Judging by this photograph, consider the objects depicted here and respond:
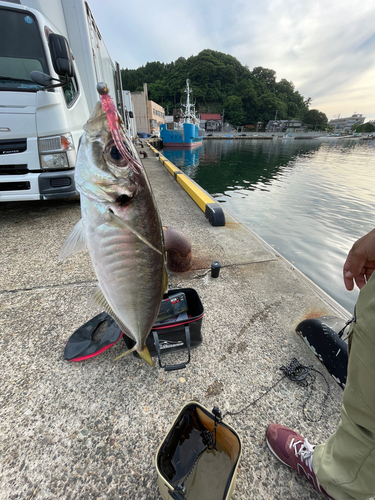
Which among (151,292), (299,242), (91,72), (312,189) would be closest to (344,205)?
(312,189)

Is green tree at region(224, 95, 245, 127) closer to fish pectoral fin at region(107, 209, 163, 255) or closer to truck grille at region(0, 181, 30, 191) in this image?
truck grille at region(0, 181, 30, 191)

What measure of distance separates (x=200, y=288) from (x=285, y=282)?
3.91ft

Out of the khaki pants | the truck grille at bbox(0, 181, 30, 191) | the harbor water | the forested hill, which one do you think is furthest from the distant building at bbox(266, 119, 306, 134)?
the khaki pants

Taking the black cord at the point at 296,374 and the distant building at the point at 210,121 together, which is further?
the distant building at the point at 210,121

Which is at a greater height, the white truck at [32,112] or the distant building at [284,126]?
the distant building at [284,126]

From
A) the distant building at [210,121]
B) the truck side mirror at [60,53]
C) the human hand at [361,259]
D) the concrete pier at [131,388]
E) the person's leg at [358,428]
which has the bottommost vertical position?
the concrete pier at [131,388]

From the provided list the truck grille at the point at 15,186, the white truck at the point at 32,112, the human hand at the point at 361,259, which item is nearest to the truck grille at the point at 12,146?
the white truck at the point at 32,112

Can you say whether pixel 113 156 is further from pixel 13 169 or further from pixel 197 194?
pixel 197 194

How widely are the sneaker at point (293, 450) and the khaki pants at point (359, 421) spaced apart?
0.19 meters

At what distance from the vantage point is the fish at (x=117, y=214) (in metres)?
1.03

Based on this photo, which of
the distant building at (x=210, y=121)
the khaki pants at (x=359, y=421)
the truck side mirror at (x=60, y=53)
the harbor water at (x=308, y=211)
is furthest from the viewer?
the distant building at (x=210, y=121)

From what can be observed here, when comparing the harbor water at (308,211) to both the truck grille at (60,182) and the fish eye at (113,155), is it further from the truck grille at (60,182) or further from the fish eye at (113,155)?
the truck grille at (60,182)

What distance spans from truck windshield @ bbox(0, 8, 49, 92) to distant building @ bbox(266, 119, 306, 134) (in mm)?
98024

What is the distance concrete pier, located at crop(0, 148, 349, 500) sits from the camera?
127 cm
